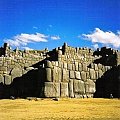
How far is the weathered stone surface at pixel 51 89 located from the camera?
16.0 metres

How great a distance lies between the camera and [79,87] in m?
18.1

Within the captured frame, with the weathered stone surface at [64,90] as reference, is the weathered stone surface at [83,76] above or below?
above

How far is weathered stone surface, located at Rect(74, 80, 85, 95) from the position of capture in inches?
702

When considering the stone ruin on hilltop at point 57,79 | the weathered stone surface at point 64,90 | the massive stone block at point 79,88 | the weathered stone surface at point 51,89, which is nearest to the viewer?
the weathered stone surface at point 51,89

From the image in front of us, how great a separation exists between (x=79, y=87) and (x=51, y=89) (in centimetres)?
252

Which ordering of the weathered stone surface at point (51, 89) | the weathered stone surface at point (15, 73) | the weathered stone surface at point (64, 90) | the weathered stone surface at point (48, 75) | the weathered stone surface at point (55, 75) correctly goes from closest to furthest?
the weathered stone surface at point (51, 89), the weathered stone surface at point (48, 75), the weathered stone surface at point (55, 75), the weathered stone surface at point (64, 90), the weathered stone surface at point (15, 73)

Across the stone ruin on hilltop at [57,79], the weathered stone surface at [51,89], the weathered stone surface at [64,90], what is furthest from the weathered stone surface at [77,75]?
the weathered stone surface at [51,89]

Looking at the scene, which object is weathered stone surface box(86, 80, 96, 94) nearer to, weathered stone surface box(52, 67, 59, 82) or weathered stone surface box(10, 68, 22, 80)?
weathered stone surface box(52, 67, 59, 82)

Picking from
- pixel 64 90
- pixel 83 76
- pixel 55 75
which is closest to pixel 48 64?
pixel 55 75

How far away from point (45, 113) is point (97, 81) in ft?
30.7

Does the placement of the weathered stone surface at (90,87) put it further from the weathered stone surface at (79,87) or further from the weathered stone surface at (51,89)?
the weathered stone surface at (51,89)

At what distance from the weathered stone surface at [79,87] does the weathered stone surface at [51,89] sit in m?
1.60

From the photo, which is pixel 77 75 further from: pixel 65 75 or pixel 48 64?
pixel 48 64

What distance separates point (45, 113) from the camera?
430 inches
